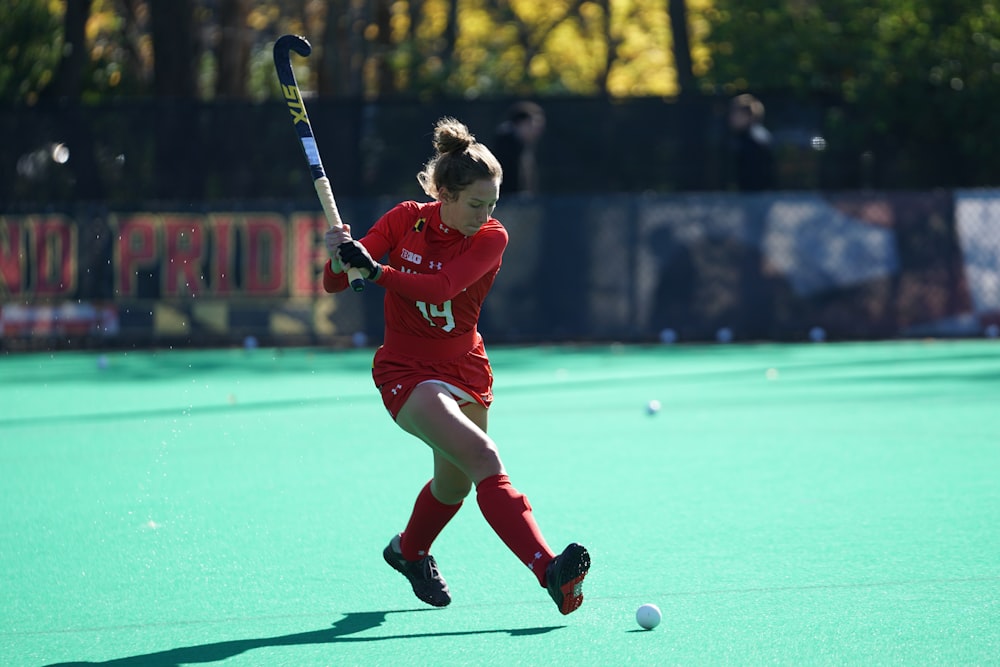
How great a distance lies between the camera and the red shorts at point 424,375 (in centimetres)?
532

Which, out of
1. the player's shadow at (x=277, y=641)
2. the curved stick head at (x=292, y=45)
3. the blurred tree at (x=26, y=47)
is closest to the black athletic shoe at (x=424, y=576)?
the player's shadow at (x=277, y=641)

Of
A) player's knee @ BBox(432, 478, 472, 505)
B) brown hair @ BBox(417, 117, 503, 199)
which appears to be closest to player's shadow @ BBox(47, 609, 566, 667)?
player's knee @ BBox(432, 478, 472, 505)

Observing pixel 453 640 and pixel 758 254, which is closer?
pixel 453 640

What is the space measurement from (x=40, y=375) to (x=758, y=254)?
7086 millimetres

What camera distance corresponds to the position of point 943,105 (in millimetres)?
18344

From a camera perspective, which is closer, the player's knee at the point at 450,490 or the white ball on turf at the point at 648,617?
the white ball on turf at the point at 648,617

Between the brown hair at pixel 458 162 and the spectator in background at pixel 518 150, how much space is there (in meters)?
10.1

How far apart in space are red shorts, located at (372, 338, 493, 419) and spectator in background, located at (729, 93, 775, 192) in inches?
443

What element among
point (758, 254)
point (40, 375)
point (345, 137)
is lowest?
point (40, 375)

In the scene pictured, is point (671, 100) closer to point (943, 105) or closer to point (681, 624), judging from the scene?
point (943, 105)

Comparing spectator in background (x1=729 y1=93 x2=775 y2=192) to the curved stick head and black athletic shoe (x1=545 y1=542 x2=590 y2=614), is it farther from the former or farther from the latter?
black athletic shoe (x1=545 y1=542 x2=590 y2=614)

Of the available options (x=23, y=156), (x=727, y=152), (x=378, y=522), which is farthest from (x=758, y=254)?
(x=378, y=522)

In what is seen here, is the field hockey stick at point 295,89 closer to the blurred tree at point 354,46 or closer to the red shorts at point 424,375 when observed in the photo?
the red shorts at point 424,375

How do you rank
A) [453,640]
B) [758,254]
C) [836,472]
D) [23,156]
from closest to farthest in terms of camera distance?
1. [453,640]
2. [836,472]
3. [758,254]
4. [23,156]
